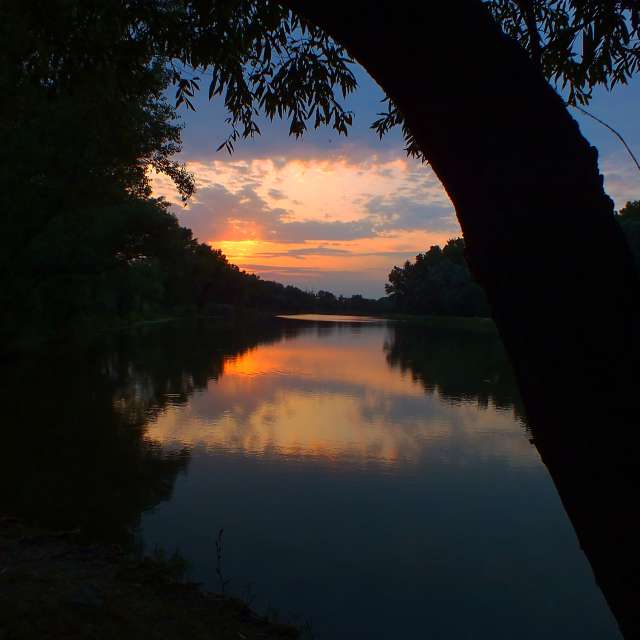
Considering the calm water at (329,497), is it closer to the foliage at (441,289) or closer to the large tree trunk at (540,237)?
the large tree trunk at (540,237)

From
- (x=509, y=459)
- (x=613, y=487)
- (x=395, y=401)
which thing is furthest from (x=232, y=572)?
(x=395, y=401)

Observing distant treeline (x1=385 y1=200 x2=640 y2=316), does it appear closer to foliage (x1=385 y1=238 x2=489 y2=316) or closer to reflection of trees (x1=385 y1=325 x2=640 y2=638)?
foliage (x1=385 y1=238 x2=489 y2=316)

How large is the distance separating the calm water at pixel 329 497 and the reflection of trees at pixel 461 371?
0.46m

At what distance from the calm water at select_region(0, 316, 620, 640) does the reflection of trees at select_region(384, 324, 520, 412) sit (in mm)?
463

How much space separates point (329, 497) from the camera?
9781 millimetres

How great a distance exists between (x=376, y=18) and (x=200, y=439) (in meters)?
12.2

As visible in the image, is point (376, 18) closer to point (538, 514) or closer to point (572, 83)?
point (572, 83)

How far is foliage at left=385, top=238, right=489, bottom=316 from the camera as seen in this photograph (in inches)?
3642

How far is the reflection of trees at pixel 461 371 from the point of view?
20688 millimetres

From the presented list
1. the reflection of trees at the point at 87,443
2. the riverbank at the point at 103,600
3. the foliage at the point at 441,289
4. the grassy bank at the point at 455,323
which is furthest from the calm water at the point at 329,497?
the foliage at the point at 441,289

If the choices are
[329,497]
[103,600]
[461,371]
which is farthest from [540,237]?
[461,371]

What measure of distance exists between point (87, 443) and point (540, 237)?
40.5ft

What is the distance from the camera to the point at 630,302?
1.84m

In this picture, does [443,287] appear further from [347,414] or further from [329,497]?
[329,497]
